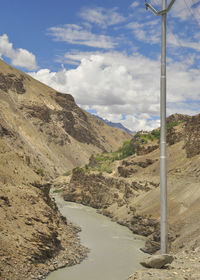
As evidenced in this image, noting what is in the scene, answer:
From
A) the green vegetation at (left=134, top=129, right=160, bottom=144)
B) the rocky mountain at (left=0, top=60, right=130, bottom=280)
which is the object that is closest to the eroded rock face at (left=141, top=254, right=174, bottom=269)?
the rocky mountain at (left=0, top=60, right=130, bottom=280)

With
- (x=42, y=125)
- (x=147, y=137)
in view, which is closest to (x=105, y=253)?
(x=147, y=137)

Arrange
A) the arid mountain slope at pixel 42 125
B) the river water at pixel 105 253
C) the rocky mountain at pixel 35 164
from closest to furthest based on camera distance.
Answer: the rocky mountain at pixel 35 164 < the river water at pixel 105 253 < the arid mountain slope at pixel 42 125

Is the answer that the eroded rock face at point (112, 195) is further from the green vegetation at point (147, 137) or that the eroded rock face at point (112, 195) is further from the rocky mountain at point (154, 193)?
the green vegetation at point (147, 137)

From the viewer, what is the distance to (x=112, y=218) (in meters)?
42.9

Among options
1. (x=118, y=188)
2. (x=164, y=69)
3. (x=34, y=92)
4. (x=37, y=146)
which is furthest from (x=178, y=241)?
(x=34, y=92)

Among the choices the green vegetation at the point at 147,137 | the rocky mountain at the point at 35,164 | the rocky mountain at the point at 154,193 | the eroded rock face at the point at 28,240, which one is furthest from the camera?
the green vegetation at the point at 147,137

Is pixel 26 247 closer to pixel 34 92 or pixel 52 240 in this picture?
pixel 52 240

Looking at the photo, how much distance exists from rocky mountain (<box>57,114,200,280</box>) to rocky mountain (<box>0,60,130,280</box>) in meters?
7.66

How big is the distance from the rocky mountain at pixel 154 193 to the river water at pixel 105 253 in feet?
5.96

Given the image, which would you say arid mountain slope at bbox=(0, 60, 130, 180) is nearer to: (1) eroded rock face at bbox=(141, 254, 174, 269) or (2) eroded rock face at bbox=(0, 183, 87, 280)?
(2) eroded rock face at bbox=(0, 183, 87, 280)

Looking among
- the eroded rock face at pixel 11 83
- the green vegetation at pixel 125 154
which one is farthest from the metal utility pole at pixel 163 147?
the eroded rock face at pixel 11 83

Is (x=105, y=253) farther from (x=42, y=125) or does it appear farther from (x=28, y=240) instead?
(x=42, y=125)

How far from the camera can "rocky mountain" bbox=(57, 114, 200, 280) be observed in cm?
2277

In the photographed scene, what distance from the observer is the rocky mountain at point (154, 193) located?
74.7 ft
